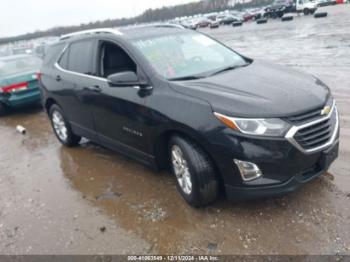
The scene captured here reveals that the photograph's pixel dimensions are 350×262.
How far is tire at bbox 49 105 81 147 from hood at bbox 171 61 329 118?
291cm

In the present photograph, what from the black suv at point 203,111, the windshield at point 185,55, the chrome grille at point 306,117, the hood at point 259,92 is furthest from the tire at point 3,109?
the chrome grille at point 306,117

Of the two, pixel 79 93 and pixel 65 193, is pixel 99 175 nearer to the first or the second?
pixel 65 193

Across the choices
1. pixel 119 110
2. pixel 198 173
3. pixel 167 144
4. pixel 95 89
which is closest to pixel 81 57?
pixel 95 89

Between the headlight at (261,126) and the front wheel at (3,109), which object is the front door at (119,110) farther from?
the front wheel at (3,109)

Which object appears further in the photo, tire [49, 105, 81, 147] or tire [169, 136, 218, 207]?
tire [49, 105, 81, 147]

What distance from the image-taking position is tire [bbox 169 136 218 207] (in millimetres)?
3338

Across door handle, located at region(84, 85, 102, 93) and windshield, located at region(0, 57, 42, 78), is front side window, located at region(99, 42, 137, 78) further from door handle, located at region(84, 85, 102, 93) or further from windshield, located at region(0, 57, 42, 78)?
windshield, located at region(0, 57, 42, 78)

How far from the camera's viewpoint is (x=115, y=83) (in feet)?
12.6

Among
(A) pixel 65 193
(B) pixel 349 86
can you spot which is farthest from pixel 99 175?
(B) pixel 349 86

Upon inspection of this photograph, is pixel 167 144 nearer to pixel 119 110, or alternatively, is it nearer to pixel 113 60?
pixel 119 110

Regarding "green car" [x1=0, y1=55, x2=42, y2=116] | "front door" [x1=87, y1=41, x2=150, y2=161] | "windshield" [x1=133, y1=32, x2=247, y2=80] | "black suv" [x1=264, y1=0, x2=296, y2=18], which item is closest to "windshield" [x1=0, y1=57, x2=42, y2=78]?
"green car" [x1=0, y1=55, x2=42, y2=116]

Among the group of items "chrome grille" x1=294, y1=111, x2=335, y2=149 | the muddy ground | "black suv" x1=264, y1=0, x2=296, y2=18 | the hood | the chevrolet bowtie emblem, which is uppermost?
the hood

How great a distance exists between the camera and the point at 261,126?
9.89ft

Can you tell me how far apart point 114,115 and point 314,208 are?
8.21ft
